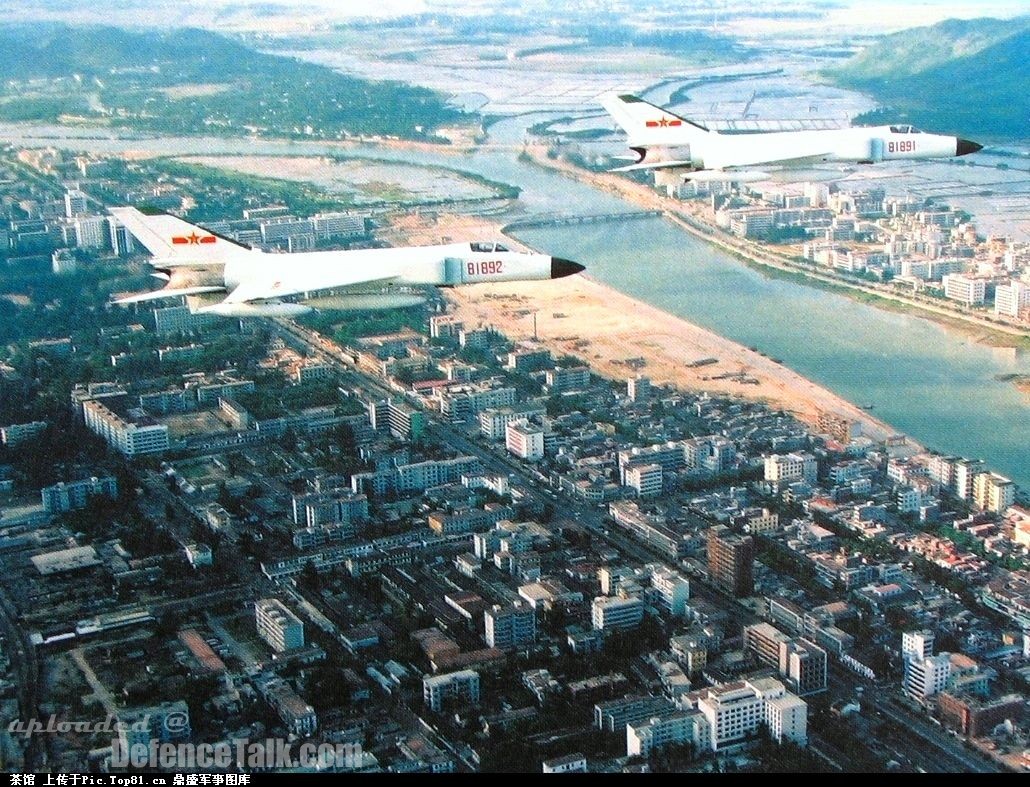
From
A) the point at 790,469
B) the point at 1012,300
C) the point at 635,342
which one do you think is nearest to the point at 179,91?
the point at 635,342

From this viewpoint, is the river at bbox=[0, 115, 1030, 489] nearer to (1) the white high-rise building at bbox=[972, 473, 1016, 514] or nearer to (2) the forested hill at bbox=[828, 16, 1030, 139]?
(1) the white high-rise building at bbox=[972, 473, 1016, 514]

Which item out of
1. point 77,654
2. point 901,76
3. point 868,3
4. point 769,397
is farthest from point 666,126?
point 868,3

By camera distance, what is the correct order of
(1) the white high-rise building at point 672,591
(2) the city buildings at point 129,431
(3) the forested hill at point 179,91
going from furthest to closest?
(3) the forested hill at point 179,91 < (2) the city buildings at point 129,431 < (1) the white high-rise building at point 672,591

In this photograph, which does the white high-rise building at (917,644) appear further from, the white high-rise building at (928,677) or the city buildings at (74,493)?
the city buildings at (74,493)

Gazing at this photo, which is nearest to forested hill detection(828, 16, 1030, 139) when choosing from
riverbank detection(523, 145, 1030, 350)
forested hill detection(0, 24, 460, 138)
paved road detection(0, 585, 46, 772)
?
riverbank detection(523, 145, 1030, 350)

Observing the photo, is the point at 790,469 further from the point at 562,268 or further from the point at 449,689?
the point at 449,689

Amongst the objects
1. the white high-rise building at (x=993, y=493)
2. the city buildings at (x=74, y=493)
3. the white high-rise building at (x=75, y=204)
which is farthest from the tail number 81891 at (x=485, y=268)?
Result: the white high-rise building at (x=75, y=204)
